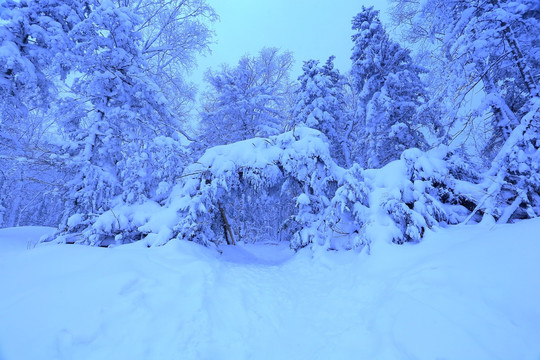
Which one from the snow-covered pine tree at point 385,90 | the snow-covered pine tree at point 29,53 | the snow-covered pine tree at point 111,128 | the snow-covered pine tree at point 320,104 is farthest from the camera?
the snow-covered pine tree at point 320,104

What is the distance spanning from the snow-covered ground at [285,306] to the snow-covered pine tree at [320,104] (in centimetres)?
888

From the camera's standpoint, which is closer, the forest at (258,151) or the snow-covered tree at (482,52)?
the forest at (258,151)

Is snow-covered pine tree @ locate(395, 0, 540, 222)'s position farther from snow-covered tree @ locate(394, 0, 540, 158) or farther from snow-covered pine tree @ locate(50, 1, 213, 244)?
snow-covered pine tree @ locate(50, 1, 213, 244)

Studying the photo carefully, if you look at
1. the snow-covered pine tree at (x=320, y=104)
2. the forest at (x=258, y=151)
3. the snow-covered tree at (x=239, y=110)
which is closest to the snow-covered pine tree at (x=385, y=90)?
the forest at (x=258, y=151)

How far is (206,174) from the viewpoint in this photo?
243 inches

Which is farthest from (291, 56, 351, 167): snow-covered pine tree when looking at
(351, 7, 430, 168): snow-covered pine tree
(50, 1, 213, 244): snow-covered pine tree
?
(50, 1, 213, 244): snow-covered pine tree

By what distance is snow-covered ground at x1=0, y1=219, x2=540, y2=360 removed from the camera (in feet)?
6.82

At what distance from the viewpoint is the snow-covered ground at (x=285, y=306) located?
2.08 meters

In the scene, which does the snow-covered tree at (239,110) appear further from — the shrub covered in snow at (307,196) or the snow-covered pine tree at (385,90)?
the shrub covered in snow at (307,196)

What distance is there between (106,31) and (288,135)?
629cm

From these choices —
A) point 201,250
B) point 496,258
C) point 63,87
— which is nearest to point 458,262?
point 496,258

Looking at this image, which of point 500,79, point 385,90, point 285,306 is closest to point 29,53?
point 285,306

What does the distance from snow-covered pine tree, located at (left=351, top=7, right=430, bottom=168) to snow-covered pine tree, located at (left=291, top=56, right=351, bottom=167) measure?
1365 mm

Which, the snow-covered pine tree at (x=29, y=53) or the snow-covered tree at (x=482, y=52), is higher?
the snow-covered pine tree at (x=29, y=53)
